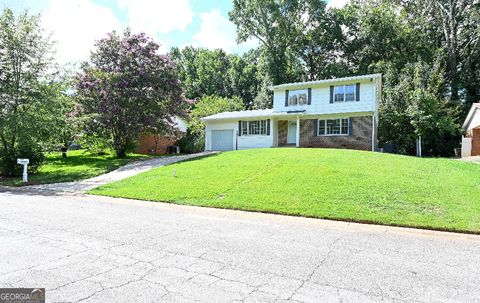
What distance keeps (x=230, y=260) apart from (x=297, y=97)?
2088 cm

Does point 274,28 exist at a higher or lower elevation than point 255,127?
higher

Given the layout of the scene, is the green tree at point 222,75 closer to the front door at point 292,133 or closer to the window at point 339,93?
the front door at point 292,133

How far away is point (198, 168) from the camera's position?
15.1 metres

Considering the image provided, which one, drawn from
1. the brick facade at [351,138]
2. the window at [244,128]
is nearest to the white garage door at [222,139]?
the window at [244,128]

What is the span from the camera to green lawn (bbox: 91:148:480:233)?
800 centimetres

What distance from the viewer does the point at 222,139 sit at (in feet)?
87.1

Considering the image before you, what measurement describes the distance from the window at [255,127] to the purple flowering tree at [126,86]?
5.67 m

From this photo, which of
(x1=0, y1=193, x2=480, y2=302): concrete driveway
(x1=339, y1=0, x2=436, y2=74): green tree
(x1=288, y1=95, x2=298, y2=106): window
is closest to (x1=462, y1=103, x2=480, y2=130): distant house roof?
(x1=339, y1=0, x2=436, y2=74): green tree

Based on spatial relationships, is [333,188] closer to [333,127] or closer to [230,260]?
[230,260]

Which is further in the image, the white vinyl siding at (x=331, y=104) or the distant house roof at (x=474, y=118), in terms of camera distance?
the distant house roof at (x=474, y=118)

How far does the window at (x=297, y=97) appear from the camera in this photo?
24.1 meters

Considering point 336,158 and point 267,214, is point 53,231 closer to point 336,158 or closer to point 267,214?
point 267,214

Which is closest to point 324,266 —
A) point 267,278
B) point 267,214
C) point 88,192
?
point 267,278

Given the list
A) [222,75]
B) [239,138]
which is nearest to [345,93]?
[239,138]
